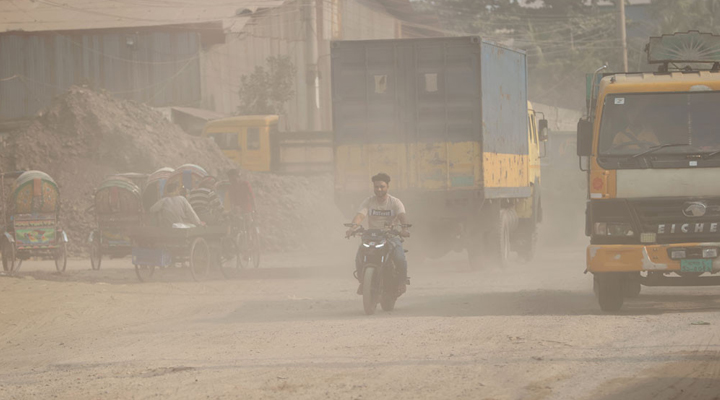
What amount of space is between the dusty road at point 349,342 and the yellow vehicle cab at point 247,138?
1992 cm

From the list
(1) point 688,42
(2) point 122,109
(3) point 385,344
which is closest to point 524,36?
(2) point 122,109

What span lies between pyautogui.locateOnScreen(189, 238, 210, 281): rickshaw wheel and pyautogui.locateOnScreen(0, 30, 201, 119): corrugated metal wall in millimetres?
29370

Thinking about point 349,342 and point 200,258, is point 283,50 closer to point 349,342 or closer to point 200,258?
point 200,258

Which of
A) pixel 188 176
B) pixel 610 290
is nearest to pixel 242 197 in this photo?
pixel 188 176

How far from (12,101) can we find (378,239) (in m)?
40.5

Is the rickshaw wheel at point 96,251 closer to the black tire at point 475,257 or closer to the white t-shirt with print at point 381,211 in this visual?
the black tire at point 475,257

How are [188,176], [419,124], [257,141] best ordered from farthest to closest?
[257,141]
[188,176]
[419,124]

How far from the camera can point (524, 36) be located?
208 feet

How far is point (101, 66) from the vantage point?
1927 inches

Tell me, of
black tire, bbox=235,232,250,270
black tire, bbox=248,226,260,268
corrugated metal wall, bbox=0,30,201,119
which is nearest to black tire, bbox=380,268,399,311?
black tire, bbox=235,232,250,270

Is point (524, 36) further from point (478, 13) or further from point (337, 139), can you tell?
point (337, 139)

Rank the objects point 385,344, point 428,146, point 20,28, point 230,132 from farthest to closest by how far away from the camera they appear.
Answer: point 20,28 < point 230,132 < point 428,146 < point 385,344

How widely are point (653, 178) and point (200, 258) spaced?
966cm

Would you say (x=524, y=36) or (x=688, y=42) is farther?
(x=524, y=36)
